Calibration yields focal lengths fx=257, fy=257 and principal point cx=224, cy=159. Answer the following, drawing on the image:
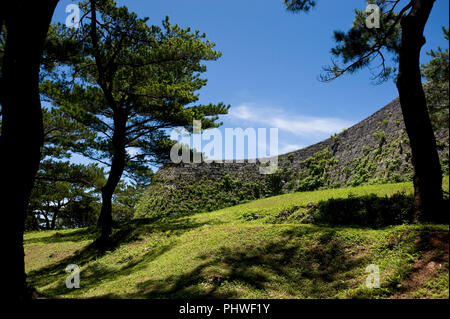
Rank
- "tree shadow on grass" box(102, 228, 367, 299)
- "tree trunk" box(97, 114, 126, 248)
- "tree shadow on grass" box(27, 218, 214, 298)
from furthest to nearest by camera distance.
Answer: "tree trunk" box(97, 114, 126, 248), "tree shadow on grass" box(27, 218, 214, 298), "tree shadow on grass" box(102, 228, 367, 299)

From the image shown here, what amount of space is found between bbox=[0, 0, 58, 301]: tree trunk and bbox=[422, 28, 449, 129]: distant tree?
11.2 meters

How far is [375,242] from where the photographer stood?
161 inches

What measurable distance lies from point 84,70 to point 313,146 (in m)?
13.1

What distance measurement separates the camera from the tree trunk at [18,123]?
3211 mm

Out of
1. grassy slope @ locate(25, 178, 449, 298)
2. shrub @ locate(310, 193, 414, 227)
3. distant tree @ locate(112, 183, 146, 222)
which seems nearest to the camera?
grassy slope @ locate(25, 178, 449, 298)

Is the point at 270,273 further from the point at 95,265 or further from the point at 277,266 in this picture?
the point at 95,265

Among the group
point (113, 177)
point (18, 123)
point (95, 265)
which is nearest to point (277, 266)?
point (18, 123)

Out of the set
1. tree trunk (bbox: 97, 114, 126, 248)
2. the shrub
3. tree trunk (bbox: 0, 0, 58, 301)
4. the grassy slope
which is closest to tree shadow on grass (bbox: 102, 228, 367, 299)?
the grassy slope

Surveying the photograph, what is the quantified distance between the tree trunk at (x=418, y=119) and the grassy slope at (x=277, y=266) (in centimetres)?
51

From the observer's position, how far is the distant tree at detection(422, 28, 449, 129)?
8883 mm

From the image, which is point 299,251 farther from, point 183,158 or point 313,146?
point 313,146

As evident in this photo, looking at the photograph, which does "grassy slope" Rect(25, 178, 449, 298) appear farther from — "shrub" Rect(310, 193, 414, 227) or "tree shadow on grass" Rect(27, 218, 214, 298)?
"shrub" Rect(310, 193, 414, 227)

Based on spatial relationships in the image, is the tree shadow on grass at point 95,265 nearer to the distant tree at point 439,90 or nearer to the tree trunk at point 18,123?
the tree trunk at point 18,123
